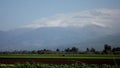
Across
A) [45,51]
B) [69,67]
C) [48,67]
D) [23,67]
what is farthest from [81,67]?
[45,51]

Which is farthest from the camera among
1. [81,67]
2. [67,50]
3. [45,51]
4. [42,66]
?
[67,50]

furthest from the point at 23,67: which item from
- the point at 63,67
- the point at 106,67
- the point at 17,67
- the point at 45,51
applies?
the point at 45,51

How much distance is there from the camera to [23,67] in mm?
28125

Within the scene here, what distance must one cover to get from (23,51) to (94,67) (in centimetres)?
15091

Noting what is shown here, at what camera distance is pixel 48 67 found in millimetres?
27391

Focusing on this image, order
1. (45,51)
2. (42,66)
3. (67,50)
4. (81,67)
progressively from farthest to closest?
(67,50), (45,51), (42,66), (81,67)

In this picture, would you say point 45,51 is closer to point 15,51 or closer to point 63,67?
point 15,51

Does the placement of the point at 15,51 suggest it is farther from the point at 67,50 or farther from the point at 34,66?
the point at 34,66

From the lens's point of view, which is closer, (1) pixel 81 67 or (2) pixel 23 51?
(1) pixel 81 67

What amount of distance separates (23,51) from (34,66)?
491 ft

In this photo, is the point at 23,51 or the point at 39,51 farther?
the point at 23,51

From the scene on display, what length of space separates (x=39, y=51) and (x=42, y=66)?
132642mm

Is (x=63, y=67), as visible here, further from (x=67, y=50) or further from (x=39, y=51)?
(x=67, y=50)

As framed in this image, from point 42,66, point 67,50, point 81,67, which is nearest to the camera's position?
point 81,67
